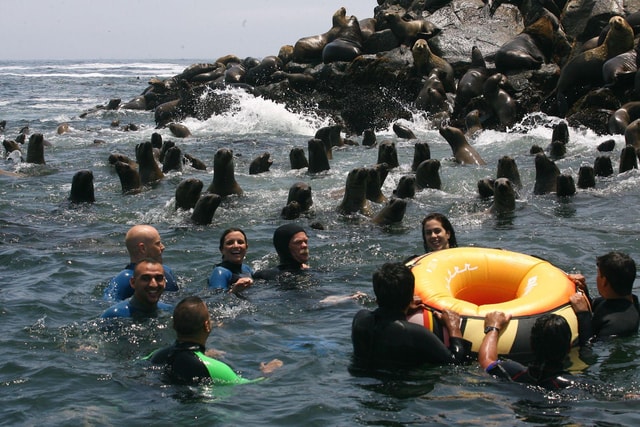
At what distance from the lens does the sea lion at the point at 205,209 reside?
1367 cm

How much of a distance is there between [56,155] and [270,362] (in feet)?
55.9

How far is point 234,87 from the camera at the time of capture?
105ft

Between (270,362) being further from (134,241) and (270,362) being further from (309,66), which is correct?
(309,66)

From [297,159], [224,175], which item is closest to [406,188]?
[224,175]

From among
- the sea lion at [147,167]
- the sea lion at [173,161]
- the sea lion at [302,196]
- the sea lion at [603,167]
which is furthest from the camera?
the sea lion at [173,161]

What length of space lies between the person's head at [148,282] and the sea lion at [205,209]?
17.0ft

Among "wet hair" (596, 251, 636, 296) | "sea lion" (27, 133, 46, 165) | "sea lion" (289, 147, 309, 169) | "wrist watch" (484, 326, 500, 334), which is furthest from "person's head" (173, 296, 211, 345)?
"sea lion" (27, 133, 46, 165)

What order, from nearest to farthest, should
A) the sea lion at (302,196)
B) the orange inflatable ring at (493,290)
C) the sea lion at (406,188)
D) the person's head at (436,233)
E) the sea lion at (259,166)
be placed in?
the orange inflatable ring at (493,290) < the person's head at (436,233) < the sea lion at (302,196) < the sea lion at (406,188) < the sea lion at (259,166)

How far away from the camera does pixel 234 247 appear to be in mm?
10102

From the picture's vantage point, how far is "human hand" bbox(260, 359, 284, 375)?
7937mm

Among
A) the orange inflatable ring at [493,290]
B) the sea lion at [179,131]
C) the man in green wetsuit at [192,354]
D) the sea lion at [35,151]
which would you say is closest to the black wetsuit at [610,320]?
the orange inflatable ring at [493,290]

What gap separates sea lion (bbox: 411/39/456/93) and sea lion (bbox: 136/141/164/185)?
11912 millimetres

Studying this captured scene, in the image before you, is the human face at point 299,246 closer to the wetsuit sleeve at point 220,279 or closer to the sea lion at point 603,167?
the wetsuit sleeve at point 220,279

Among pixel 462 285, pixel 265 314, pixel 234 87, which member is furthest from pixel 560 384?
pixel 234 87
